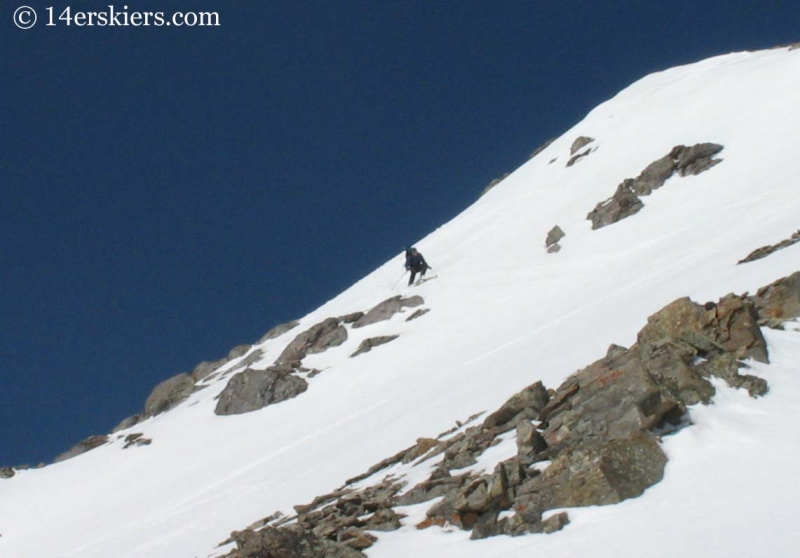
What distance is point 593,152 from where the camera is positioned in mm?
57250

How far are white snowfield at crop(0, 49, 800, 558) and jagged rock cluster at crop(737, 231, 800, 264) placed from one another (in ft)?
2.59

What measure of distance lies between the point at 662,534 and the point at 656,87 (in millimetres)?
64178

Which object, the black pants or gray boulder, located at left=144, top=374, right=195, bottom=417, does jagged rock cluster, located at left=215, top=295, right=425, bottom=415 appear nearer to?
the black pants

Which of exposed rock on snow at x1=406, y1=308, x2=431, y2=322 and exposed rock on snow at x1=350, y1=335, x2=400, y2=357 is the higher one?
exposed rock on snow at x1=406, y1=308, x2=431, y2=322

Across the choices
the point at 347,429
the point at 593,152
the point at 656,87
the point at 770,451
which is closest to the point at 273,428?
the point at 347,429

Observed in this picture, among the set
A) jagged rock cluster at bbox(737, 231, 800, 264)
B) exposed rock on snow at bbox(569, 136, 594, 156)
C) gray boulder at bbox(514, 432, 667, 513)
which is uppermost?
exposed rock on snow at bbox(569, 136, 594, 156)

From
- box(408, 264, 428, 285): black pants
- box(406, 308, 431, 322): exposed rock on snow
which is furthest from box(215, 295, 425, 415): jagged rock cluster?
box(408, 264, 428, 285): black pants

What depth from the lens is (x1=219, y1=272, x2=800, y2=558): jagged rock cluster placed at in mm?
10578

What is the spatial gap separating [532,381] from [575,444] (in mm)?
9131

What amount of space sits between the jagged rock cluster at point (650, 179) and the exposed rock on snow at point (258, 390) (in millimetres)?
18512

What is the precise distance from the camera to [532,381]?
21.2 meters

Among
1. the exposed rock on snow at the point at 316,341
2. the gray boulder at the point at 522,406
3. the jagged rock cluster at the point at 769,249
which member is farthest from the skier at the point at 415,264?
the gray boulder at the point at 522,406

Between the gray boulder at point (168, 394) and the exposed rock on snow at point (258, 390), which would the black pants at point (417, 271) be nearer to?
the exposed rock on snow at point (258, 390)

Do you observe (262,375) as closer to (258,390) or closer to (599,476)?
(258,390)
